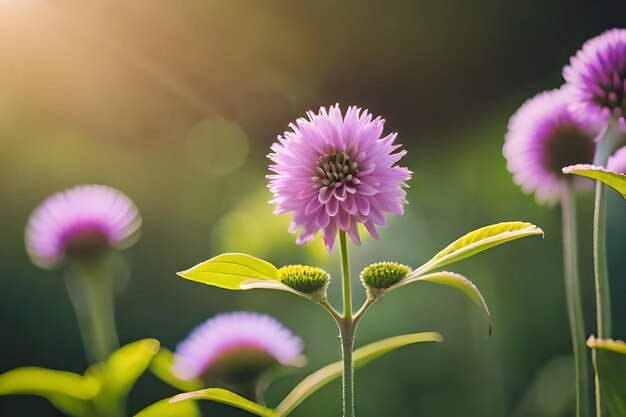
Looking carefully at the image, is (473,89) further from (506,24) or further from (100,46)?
(100,46)

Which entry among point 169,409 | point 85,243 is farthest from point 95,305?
point 169,409

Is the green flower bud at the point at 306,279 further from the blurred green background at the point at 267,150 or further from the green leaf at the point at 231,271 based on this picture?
the blurred green background at the point at 267,150

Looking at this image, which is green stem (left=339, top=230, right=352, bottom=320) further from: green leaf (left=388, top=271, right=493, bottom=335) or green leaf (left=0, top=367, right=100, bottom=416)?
green leaf (left=0, top=367, right=100, bottom=416)

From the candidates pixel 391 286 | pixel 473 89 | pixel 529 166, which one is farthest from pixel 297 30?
pixel 391 286

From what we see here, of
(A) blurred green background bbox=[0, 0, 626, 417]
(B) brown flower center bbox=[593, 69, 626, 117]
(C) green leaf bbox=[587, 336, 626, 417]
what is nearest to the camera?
(C) green leaf bbox=[587, 336, 626, 417]

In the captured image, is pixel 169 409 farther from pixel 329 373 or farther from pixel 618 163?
pixel 618 163

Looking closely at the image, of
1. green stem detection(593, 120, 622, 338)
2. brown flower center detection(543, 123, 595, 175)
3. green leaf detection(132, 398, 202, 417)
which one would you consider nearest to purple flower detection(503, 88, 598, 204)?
brown flower center detection(543, 123, 595, 175)
